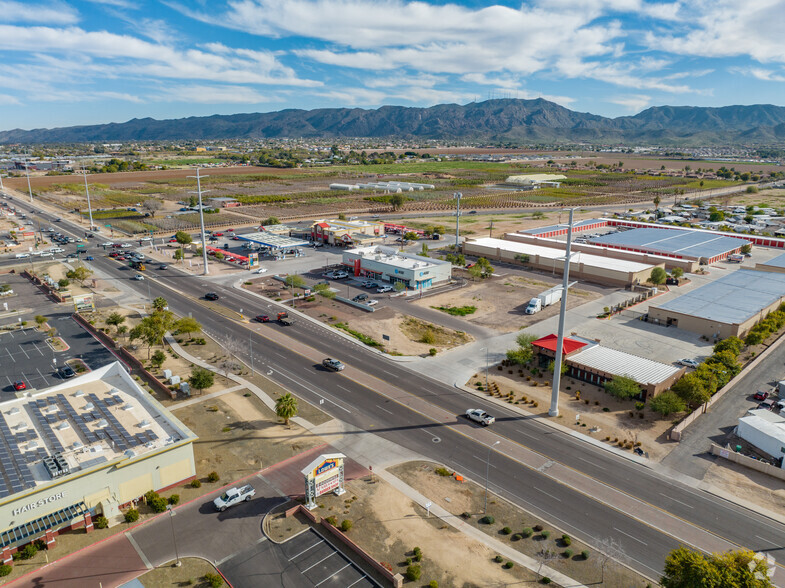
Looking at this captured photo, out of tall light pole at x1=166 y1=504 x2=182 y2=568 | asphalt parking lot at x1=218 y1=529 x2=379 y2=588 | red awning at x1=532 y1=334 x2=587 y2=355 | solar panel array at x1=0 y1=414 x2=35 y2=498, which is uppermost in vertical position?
solar panel array at x1=0 y1=414 x2=35 y2=498

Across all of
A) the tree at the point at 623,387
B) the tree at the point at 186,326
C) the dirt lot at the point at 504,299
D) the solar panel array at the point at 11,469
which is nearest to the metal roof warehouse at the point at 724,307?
the dirt lot at the point at 504,299

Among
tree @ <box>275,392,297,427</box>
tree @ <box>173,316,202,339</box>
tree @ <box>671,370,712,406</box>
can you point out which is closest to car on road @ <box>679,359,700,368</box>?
tree @ <box>671,370,712,406</box>

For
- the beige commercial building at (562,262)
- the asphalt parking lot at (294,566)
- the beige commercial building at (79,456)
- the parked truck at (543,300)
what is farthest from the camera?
the beige commercial building at (562,262)

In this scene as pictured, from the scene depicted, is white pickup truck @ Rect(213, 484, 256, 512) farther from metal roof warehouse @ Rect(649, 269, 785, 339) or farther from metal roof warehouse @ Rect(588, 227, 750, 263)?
metal roof warehouse @ Rect(588, 227, 750, 263)

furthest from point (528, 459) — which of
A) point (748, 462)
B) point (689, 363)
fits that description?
point (689, 363)

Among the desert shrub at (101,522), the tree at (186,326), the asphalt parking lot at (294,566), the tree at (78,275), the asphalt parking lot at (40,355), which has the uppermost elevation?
the tree at (78,275)

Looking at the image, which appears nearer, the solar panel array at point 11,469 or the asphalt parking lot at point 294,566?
the asphalt parking lot at point 294,566

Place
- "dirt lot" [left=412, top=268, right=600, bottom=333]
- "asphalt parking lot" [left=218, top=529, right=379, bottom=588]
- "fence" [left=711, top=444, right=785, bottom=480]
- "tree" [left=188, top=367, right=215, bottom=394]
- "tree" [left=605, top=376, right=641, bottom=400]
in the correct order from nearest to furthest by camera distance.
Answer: "asphalt parking lot" [left=218, top=529, right=379, bottom=588]
"fence" [left=711, top=444, right=785, bottom=480]
"tree" [left=605, top=376, right=641, bottom=400]
"tree" [left=188, top=367, right=215, bottom=394]
"dirt lot" [left=412, top=268, right=600, bottom=333]

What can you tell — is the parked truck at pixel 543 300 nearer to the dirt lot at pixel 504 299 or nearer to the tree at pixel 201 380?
the dirt lot at pixel 504 299
